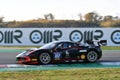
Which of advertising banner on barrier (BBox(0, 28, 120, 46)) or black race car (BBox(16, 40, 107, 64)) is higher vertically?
Result: advertising banner on barrier (BBox(0, 28, 120, 46))

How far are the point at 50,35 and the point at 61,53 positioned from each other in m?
14.9

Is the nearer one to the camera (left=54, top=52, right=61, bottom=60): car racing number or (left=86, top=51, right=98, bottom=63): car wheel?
(left=54, top=52, right=61, bottom=60): car racing number

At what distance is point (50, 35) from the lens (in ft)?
107

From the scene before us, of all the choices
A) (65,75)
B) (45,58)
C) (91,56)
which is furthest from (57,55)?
(65,75)

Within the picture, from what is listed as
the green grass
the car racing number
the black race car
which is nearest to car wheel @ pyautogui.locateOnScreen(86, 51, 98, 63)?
the black race car

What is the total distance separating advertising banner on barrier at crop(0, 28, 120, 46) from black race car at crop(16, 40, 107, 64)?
1359 centimetres

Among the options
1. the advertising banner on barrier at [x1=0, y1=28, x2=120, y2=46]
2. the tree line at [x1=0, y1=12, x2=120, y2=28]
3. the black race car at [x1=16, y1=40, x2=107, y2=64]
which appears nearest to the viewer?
the black race car at [x1=16, y1=40, x2=107, y2=64]

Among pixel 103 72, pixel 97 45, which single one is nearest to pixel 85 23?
pixel 97 45

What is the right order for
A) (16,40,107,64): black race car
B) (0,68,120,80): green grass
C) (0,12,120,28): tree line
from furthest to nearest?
(0,12,120,28): tree line
(16,40,107,64): black race car
(0,68,120,80): green grass

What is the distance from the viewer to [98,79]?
11.9 metres

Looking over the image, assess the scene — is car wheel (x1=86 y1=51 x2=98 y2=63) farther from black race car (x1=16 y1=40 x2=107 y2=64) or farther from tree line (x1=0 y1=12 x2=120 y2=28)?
tree line (x1=0 y1=12 x2=120 y2=28)

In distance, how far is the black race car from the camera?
57.6ft

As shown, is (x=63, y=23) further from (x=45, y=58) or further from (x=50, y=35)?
(x=45, y=58)

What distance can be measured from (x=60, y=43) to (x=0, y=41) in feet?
50.2
